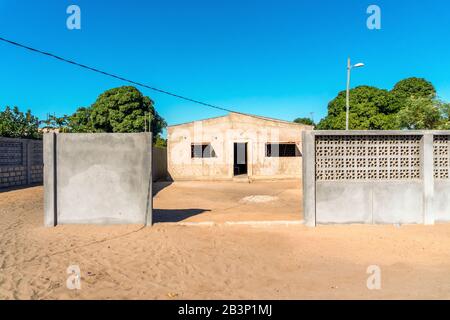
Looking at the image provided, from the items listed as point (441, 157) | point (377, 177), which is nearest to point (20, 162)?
point (377, 177)

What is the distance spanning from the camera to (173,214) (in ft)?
28.6

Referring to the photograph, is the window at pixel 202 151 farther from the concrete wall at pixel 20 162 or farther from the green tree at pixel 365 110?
the green tree at pixel 365 110

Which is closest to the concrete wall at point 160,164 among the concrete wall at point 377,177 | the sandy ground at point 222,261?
the sandy ground at point 222,261

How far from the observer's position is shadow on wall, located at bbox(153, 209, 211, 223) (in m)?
7.93

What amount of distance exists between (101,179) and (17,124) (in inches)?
685

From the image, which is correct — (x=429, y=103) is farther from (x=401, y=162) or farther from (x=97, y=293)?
(x=97, y=293)

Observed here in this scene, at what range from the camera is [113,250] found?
516 cm

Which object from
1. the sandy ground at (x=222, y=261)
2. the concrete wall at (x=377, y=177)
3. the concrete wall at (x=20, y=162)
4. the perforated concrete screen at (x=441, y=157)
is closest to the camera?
the sandy ground at (x=222, y=261)

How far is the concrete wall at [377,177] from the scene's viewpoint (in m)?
6.81

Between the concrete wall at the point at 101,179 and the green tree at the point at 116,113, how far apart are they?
2588 cm

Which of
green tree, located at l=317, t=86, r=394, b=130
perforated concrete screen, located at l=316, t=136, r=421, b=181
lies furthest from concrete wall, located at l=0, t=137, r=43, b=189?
green tree, located at l=317, t=86, r=394, b=130

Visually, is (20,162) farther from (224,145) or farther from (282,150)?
(282,150)

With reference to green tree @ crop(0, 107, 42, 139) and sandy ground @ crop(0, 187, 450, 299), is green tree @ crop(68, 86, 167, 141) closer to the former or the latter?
green tree @ crop(0, 107, 42, 139)

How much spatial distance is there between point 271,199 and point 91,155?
7.48 m
